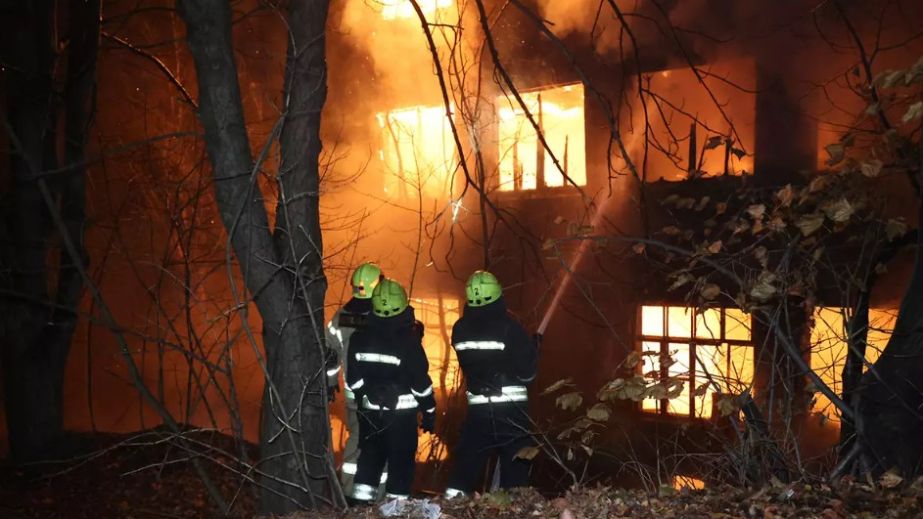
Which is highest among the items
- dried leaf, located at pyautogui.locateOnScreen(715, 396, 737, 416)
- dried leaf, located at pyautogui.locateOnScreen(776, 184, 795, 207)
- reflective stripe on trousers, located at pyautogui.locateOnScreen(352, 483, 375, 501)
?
dried leaf, located at pyautogui.locateOnScreen(776, 184, 795, 207)

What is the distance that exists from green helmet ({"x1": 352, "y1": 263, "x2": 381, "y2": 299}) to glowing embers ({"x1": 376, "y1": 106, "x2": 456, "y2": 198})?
6.53 meters

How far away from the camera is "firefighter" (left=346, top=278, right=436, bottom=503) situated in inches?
229

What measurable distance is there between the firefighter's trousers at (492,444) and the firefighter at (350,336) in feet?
2.20

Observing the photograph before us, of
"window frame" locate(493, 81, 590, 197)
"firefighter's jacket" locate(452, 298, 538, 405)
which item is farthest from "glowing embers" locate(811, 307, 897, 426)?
"window frame" locate(493, 81, 590, 197)

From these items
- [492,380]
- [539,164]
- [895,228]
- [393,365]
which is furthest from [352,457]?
[539,164]

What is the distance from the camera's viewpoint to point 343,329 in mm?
6223

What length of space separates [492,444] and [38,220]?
15.9 ft

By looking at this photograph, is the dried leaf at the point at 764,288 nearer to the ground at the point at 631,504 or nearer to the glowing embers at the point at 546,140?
the ground at the point at 631,504

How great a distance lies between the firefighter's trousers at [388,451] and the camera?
5.85 metres

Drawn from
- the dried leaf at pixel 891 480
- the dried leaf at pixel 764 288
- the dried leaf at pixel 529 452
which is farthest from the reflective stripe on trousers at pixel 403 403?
the dried leaf at pixel 891 480

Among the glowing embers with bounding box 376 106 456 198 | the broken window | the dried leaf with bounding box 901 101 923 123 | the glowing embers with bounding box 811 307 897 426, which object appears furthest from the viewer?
the glowing embers with bounding box 376 106 456 198

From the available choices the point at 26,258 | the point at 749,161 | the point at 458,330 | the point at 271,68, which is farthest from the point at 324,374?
the point at 271,68

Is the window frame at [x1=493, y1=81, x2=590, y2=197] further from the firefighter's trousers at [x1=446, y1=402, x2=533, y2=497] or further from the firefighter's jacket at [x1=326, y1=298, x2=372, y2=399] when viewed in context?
the firefighter's trousers at [x1=446, y1=402, x2=533, y2=497]

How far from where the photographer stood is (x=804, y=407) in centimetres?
470
